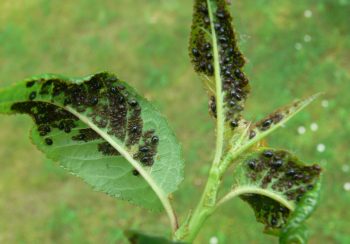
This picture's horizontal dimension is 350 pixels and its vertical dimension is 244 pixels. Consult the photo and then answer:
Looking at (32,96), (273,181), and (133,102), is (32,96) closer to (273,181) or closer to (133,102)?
(133,102)

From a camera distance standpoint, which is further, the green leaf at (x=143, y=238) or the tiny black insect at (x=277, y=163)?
the tiny black insect at (x=277, y=163)

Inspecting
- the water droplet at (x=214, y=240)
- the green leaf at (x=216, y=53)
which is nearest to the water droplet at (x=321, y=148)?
the water droplet at (x=214, y=240)

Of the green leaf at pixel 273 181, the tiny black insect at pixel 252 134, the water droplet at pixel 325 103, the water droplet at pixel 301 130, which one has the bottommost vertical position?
the water droplet at pixel 301 130

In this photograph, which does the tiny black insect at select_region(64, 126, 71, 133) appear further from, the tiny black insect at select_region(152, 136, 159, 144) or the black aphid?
the black aphid

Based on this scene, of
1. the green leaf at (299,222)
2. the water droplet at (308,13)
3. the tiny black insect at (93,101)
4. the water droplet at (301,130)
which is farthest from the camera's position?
the water droplet at (308,13)

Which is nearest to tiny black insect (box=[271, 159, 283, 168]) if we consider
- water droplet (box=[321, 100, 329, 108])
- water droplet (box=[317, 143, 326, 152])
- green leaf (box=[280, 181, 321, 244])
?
green leaf (box=[280, 181, 321, 244])

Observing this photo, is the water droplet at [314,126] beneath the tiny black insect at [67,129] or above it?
beneath

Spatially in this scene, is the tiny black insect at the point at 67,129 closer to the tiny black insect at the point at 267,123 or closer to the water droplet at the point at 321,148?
the tiny black insect at the point at 267,123
